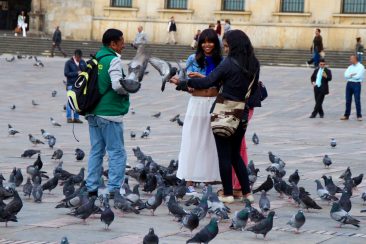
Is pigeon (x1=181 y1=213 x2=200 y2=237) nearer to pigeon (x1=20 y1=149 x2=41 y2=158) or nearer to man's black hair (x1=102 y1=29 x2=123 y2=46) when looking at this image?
man's black hair (x1=102 y1=29 x2=123 y2=46)

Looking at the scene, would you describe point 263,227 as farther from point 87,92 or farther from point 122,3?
point 122,3

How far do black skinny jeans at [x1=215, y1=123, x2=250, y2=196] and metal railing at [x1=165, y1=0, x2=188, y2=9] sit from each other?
39.1 meters

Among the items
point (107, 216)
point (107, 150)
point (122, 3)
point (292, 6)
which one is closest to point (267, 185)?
point (107, 150)

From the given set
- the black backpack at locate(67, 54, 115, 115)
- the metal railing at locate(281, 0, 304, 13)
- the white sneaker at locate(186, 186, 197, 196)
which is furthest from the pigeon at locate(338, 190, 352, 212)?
the metal railing at locate(281, 0, 304, 13)

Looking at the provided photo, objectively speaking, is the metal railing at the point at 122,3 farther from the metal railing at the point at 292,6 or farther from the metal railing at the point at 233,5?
the metal railing at the point at 292,6

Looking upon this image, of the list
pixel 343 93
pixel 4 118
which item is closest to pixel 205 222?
pixel 4 118

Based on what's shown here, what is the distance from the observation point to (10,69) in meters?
38.3

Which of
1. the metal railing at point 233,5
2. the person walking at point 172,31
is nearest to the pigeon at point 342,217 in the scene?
the person walking at point 172,31

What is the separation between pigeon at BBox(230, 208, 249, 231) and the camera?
9.44 meters

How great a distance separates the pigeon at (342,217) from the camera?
9891mm

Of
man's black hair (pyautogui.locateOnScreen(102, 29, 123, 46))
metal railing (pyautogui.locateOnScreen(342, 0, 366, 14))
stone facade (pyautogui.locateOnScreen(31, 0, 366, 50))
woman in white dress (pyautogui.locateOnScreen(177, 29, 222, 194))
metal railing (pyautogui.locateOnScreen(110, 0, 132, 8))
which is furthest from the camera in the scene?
metal railing (pyautogui.locateOnScreen(110, 0, 132, 8))

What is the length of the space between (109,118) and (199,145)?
108cm

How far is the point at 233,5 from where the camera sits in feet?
160

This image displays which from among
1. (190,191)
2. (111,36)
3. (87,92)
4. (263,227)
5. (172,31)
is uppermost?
(111,36)
